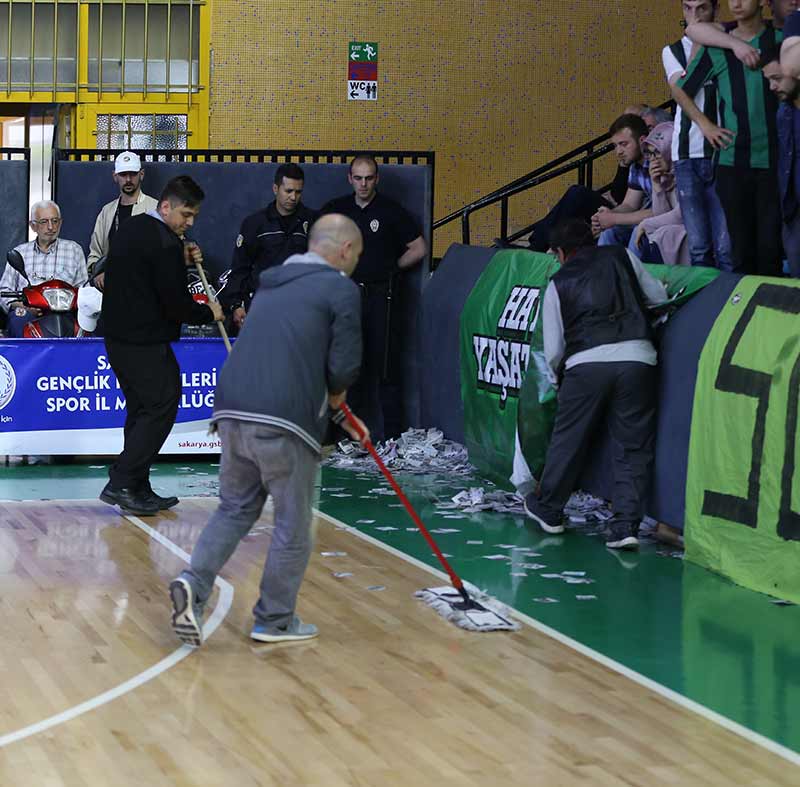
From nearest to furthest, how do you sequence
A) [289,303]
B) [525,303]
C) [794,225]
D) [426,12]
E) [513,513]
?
[289,303], [794,225], [513,513], [525,303], [426,12]

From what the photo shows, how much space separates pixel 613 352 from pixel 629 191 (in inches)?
97.1

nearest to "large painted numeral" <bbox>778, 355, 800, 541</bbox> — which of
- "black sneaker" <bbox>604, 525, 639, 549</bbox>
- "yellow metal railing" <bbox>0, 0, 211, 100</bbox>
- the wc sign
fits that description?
"black sneaker" <bbox>604, 525, 639, 549</bbox>

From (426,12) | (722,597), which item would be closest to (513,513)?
(722,597)

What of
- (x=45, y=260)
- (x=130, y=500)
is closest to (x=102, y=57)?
(x=45, y=260)

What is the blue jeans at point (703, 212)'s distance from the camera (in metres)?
9.64

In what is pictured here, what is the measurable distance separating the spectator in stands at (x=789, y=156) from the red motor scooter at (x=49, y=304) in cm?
624

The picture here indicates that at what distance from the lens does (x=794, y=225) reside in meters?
9.02

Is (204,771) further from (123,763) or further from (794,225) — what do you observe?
(794,225)

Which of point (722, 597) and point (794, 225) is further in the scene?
point (794, 225)

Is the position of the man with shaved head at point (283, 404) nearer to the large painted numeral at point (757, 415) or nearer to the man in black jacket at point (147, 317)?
the large painted numeral at point (757, 415)

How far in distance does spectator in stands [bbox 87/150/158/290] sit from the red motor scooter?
1.28 feet

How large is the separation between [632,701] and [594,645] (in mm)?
918

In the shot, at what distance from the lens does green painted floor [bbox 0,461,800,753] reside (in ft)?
21.7

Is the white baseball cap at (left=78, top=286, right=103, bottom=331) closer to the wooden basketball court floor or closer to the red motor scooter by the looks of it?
the red motor scooter
